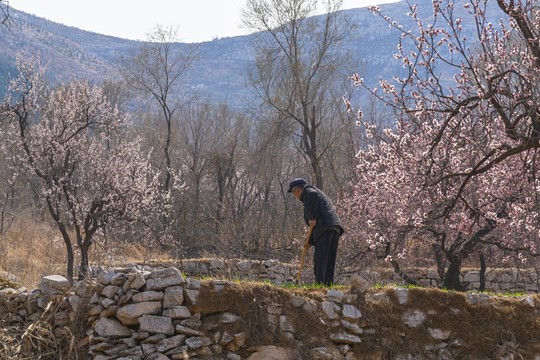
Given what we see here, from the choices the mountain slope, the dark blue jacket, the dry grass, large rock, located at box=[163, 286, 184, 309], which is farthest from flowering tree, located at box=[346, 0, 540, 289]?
the mountain slope

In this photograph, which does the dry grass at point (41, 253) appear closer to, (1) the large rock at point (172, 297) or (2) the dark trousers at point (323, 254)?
(1) the large rock at point (172, 297)

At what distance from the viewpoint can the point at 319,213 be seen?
27.3ft

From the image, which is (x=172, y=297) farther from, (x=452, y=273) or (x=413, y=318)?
(x=452, y=273)

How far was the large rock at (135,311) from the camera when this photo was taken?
6402 mm

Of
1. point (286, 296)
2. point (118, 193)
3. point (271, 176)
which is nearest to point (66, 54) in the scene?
point (271, 176)

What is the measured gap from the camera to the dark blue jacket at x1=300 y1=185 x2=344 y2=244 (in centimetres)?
816

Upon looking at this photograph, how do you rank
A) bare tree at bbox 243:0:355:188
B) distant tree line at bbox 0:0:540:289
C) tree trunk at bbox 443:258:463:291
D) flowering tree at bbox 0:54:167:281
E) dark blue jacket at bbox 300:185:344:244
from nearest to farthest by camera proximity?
→ distant tree line at bbox 0:0:540:289 < dark blue jacket at bbox 300:185:344:244 < tree trunk at bbox 443:258:463:291 < flowering tree at bbox 0:54:167:281 < bare tree at bbox 243:0:355:188

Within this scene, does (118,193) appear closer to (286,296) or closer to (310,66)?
(286,296)

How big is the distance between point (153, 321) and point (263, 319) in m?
1.24

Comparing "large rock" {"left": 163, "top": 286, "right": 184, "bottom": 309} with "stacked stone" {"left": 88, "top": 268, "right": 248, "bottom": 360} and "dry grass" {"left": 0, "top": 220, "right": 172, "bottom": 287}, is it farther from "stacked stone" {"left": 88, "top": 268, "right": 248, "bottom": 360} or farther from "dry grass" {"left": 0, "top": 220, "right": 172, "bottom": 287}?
"dry grass" {"left": 0, "top": 220, "right": 172, "bottom": 287}

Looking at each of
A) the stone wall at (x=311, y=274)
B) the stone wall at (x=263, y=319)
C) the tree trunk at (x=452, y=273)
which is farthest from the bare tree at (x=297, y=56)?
the stone wall at (x=263, y=319)

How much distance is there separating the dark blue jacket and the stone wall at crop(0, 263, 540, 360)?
109 centimetres

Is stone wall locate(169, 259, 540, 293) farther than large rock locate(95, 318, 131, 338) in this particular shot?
Yes

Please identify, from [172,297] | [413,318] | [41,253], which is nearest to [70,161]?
[41,253]
